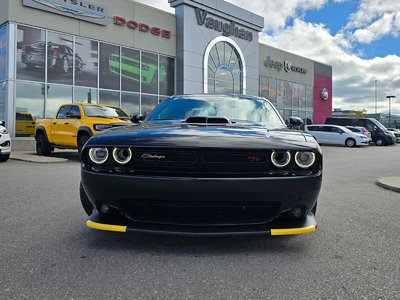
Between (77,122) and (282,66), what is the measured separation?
Result: 994 inches

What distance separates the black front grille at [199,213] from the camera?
9.00 ft

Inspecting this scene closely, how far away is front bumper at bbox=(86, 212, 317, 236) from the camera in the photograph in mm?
2658

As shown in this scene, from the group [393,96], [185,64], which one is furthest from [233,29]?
[393,96]

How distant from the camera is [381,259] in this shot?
2887 millimetres

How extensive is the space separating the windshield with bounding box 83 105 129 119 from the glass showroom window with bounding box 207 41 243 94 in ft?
43.0

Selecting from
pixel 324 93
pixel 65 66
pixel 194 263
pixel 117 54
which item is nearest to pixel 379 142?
pixel 324 93

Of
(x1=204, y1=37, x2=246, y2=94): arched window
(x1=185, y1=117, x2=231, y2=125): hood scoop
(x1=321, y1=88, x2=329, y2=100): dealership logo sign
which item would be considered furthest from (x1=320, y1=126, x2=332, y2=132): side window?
(x1=185, y1=117, x2=231, y2=125): hood scoop

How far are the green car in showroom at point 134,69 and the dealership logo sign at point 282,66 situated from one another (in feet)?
39.3

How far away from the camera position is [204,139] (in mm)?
2797

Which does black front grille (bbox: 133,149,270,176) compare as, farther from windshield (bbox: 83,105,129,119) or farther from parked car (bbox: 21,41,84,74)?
parked car (bbox: 21,41,84,74)

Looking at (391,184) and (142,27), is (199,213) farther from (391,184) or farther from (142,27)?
(142,27)

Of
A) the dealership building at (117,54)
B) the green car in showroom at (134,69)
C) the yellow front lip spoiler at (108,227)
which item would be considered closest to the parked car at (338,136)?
the dealership building at (117,54)

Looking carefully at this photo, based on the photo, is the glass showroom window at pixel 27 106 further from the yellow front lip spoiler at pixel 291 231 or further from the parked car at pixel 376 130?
the parked car at pixel 376 130

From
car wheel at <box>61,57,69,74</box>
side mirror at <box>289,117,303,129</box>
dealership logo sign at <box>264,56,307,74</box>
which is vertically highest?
dealership logo sign at <box>264,56,307,74</box>
